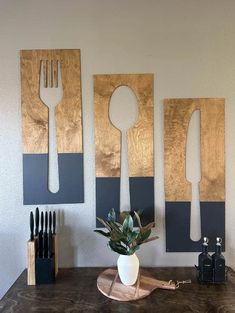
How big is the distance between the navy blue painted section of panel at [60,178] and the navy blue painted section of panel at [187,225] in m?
0.55

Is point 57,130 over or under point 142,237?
over

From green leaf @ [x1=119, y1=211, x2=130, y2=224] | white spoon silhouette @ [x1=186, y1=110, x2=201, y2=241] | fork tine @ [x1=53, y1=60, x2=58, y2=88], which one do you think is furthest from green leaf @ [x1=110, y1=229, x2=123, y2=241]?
fork tine @ [x1=53, y1=60, x2=58, y2=88]

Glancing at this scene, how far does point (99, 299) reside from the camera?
4.01 ft

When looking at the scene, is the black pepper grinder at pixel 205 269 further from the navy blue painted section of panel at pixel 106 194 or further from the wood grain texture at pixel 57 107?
the wood grain texture at pixel 57 107

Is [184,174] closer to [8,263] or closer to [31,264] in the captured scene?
[31,264]

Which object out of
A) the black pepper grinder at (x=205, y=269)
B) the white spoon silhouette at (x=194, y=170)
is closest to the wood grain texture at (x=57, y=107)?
the white spoon silhouette at (x=194, y=170)

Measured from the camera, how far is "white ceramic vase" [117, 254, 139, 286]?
50.7 inches

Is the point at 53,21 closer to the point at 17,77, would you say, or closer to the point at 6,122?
the point at 17,77

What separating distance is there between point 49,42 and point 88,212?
101 cm

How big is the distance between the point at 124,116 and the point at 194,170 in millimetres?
511

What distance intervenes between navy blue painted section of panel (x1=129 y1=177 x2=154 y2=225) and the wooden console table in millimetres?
336

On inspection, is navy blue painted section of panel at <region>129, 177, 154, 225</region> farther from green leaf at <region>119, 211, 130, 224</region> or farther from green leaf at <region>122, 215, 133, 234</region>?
green leaf at <region>122, 215, 133, 234</region>

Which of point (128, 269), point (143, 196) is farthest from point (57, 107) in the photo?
point (128, 269)

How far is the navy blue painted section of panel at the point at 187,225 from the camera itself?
5.09 ft
